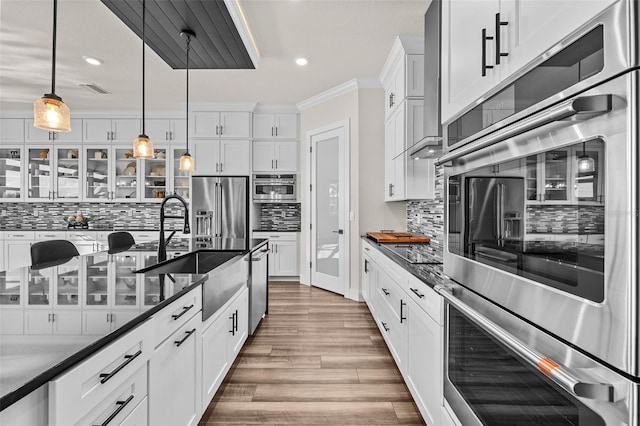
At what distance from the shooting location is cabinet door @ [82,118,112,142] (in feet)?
18.8

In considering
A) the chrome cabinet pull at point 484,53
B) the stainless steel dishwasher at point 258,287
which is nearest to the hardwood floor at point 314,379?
the stainless steel dishwasher at point 258,287

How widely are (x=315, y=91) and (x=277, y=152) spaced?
48.1 inches

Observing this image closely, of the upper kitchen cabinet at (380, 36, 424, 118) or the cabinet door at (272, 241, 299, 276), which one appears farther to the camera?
the cabinet door at (272, 241, 299, 276)

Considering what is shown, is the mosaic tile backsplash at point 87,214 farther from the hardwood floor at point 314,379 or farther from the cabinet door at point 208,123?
the hardwood floor at point 314,379

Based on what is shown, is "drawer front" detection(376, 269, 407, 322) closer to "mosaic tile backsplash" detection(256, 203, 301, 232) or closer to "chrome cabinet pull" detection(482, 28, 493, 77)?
"chrome cabinet pull" detection(482, 28, 493, 77)

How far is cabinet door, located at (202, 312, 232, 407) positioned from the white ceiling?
2.46m

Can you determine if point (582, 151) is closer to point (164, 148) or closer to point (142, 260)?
point (142, 260)

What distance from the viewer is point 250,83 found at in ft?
14.8

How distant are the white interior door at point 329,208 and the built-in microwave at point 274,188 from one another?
2.00ft

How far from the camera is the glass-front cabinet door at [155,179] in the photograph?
19.1 ft

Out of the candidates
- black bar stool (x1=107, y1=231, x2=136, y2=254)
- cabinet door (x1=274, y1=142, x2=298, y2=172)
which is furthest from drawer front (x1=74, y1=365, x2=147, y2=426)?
cabinet door (x1=274, y1=142, x2=298, y2=172)

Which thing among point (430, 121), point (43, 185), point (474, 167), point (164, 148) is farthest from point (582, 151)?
point (43, 185)

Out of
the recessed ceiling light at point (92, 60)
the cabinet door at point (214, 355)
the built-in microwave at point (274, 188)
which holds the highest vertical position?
the recessed ceiling light at point (92, 60)

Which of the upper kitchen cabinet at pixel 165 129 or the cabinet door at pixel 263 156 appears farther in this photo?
the upper kitchen cabinet at pixel 165 129
